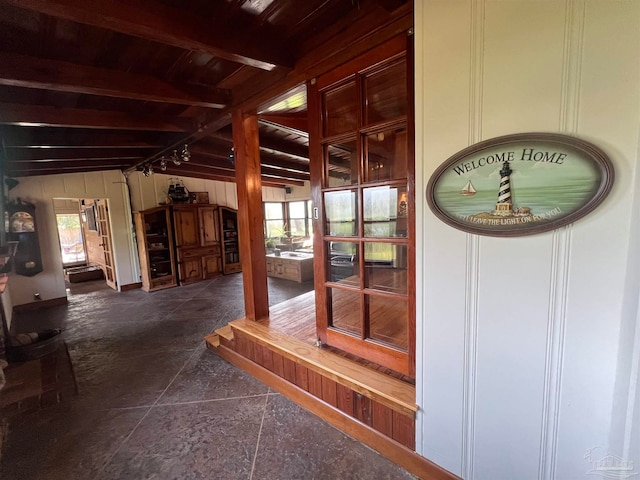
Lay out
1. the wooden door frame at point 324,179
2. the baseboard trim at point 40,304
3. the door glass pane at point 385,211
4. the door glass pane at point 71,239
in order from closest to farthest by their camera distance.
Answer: the wooden door frame at point 324,179 < the door glass pane at point 385,211 < the baseboard trim at point 40,304 < the door glass pane at point 71,239

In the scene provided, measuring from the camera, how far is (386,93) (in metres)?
1.51

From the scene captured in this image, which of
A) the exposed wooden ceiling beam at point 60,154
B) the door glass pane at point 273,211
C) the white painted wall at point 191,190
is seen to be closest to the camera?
the exposed wooden ceiling beam at point 60,154

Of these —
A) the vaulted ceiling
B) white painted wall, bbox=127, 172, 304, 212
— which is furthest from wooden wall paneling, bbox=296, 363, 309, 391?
white painted wall, bbox=127, 172, 304, 212

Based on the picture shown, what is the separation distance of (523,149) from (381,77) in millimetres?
890

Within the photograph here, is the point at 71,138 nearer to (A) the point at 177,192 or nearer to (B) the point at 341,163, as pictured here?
(A) the point at 177,192

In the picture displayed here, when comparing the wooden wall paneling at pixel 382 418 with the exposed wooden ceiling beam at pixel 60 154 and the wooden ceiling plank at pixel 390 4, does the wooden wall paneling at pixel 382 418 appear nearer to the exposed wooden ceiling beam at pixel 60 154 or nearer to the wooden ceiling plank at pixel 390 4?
the wooden ceiling plank at pixel 390 4

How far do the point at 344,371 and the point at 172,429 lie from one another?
1299 millimetres

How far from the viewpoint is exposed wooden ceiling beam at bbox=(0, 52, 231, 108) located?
1591 millimetres

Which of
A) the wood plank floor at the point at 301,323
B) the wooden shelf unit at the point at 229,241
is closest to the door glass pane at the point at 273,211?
the wooden shelf unit at the point at 229,241

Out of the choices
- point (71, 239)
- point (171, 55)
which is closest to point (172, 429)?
point (171, 55)

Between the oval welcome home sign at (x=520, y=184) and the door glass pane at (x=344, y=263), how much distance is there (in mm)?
677

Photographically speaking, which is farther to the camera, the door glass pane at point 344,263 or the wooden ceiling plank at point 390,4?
the door glass pane at point 344,263

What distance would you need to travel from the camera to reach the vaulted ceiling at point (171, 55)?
1.30 meters

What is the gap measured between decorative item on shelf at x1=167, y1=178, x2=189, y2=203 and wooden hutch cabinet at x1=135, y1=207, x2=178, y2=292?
1.27ft
